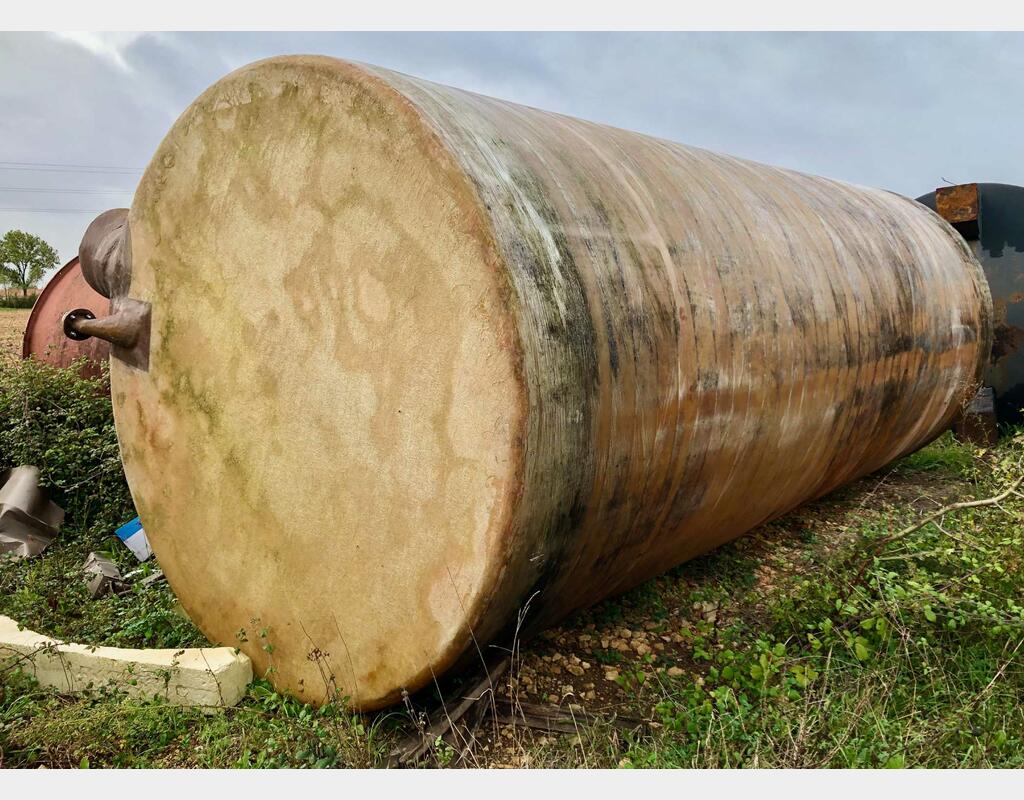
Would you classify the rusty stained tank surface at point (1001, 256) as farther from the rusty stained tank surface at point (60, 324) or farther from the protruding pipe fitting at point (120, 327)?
the rusty stained tank surface at point (60, 324)

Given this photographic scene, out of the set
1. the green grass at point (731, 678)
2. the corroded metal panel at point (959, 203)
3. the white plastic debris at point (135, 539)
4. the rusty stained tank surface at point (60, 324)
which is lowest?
the green grass at point (731, 678)

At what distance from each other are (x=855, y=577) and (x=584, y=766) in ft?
4.81

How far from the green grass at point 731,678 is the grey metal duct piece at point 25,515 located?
0.58ft

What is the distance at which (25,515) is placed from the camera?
413cm

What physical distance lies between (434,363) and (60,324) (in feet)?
14.0

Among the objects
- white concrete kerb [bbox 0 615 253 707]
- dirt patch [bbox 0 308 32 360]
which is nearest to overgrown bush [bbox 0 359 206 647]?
white concrete kerb [bbox 0 615 253 707]

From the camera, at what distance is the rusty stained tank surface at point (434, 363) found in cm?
199

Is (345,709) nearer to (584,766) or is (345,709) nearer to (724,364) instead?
(584,766)

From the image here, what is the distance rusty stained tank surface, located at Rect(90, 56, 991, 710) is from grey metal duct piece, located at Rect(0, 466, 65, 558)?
139cm

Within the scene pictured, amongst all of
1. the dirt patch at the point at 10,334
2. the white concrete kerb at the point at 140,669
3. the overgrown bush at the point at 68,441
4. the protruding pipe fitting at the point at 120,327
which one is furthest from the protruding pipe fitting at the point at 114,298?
the dirt patch at the point at 10,334

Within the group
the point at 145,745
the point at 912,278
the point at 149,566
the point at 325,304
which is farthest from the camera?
the point at 912,278

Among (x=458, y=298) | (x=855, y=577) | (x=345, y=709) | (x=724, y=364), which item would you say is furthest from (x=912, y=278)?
(x=345, y=709)

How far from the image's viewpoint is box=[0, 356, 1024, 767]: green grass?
2.29 meters

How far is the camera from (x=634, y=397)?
2178 millimetres
